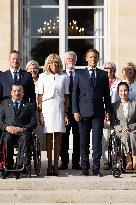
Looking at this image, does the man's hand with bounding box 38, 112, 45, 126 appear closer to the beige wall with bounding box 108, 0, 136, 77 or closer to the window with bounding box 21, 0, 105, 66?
the beige wall with bounding box 108, 0, 136, 77

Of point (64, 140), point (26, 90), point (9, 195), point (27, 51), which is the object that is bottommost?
point (9, 195)

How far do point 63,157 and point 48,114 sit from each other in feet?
3.28

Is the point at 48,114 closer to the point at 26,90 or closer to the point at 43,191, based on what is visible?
the point at 26,90

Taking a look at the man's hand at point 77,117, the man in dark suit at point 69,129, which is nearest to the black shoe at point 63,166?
the man in dark suit at point 69,129

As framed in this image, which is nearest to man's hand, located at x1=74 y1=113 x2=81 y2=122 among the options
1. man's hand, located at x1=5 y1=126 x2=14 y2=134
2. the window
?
man's hand, located at x1=5 y1=126 x2=14 y2=134

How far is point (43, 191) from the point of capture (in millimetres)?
7883

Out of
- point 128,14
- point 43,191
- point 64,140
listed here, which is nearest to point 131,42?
point 128,14

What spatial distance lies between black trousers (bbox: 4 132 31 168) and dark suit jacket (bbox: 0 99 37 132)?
15 cm

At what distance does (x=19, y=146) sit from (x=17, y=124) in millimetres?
343

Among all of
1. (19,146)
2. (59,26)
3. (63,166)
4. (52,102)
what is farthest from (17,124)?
(59,26)

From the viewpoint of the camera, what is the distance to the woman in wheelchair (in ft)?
28.0

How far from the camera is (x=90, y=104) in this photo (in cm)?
845

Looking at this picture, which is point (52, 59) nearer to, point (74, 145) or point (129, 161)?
point (74, 145)

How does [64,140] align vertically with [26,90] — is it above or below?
below
